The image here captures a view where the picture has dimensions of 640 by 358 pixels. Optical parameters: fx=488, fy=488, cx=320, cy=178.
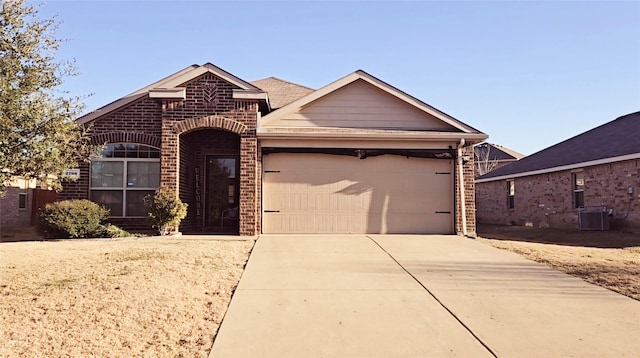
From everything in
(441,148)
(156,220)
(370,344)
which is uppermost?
(441,148)

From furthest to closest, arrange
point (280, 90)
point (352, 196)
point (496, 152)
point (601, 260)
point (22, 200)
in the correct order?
point (496, 152)
point (22, 200)
point (280, 90)
point (352, 196)
point (601, 260)

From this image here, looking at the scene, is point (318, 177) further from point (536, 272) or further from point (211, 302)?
point (211, 302)

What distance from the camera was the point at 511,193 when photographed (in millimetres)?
24812

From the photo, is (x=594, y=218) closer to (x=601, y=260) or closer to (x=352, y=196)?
(x=601, y=260)

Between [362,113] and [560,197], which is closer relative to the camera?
[362,113]

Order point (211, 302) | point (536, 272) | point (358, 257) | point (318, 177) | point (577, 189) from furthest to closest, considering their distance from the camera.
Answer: point (577, 189), point (318, 177), point (358, 257), point (536, 272), point (211, 302)

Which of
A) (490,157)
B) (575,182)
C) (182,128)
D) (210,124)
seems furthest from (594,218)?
(490,157)

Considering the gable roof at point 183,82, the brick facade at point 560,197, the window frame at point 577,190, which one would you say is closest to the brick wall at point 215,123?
the gable roof at point 183,82

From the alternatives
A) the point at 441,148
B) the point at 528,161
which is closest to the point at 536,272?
the point at 441,148

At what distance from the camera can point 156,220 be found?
12.0 m

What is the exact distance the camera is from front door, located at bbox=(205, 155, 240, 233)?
1484 centimetres

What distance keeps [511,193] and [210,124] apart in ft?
57.8

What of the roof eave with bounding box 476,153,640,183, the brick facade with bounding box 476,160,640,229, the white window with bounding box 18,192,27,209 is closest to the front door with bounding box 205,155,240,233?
the white window with bounding box 18,192,27,209

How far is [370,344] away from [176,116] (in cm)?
935
